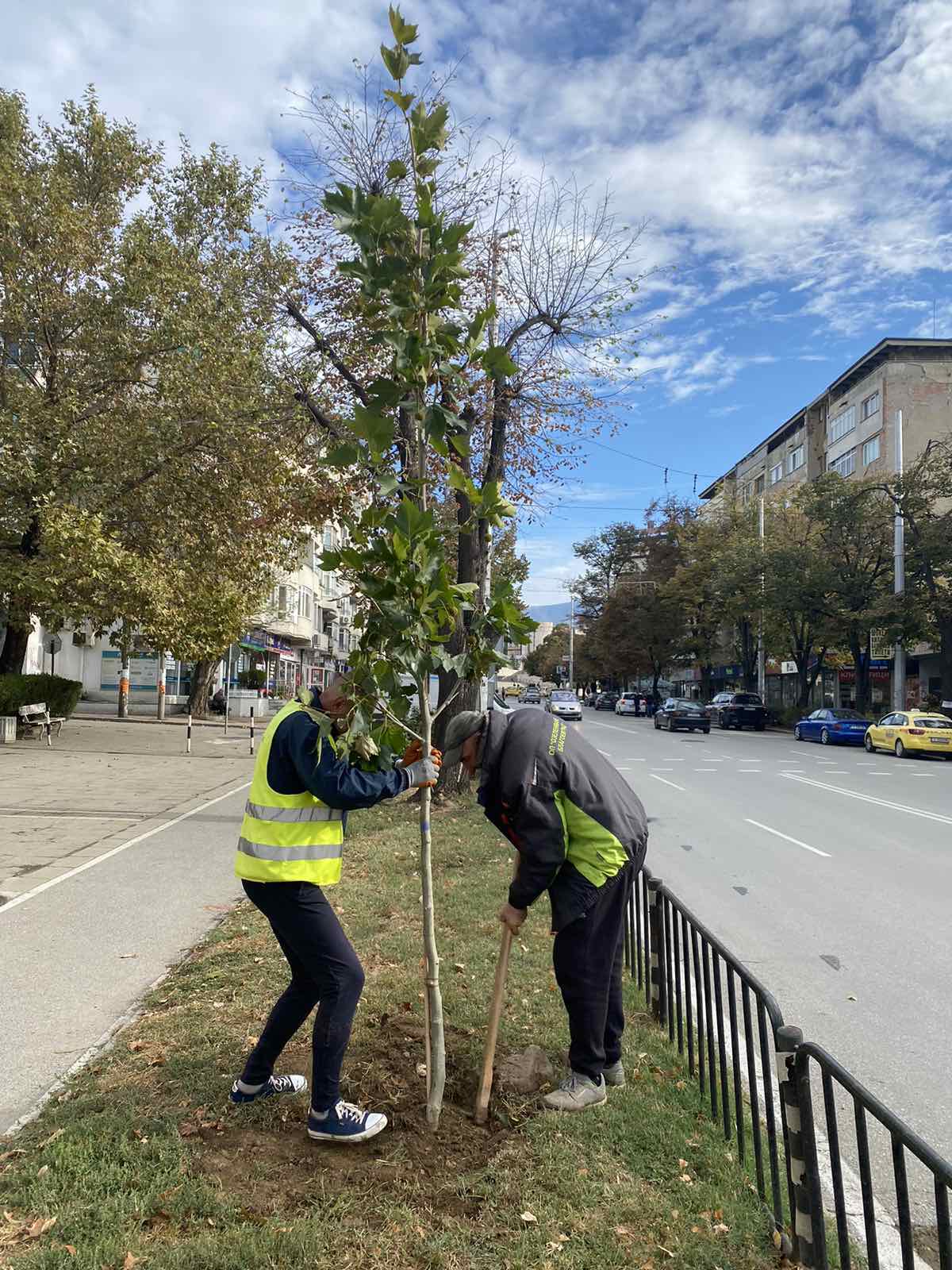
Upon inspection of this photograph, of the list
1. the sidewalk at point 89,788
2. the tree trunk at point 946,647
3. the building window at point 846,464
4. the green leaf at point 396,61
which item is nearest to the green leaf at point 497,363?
the green leaf at point 396,61

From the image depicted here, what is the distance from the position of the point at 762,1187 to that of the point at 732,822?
32.5 ft

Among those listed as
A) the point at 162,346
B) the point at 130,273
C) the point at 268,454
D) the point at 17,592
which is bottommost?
the point at 17,592

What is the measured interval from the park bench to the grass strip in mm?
18453

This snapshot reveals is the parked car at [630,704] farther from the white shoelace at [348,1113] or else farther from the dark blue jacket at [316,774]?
the dark blue jacket at [316,774]

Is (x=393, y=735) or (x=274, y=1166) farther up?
(x=393, y=735)

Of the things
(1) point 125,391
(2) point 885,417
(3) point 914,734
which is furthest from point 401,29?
(2) point 885,417

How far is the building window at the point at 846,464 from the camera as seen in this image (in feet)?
176

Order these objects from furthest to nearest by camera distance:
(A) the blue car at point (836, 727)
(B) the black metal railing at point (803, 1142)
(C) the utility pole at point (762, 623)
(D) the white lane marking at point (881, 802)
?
(C) the utility pole at point (762, 623)
(A) the blue car at point (836, 727)
(D) the white lane marking at point (881, 802)
(B) the black metal railing at point (803, 1142)

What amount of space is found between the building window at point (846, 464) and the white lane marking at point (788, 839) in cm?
4473

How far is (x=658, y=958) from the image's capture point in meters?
5.02

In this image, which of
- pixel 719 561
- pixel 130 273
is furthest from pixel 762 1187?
pixel 719 561

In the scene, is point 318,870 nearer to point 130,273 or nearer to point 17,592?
point 17,592

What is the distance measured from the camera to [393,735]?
370 cm

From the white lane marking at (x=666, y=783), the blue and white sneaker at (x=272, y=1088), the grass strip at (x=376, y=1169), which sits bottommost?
the grass strip at (x=376, y=1169)
